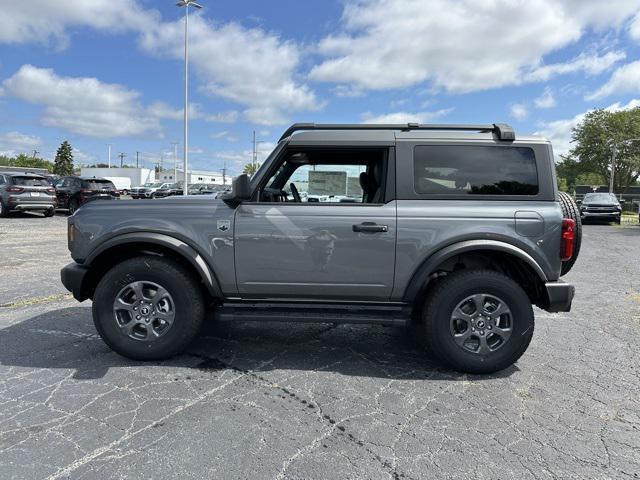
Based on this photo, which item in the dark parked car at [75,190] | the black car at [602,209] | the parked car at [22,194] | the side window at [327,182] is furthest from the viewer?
the black car at [602,209]

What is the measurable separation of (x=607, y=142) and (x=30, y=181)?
175 ft

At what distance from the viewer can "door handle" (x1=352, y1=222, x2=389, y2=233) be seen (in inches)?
139

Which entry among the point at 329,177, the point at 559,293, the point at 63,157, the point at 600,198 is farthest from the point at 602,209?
the point at 63,157

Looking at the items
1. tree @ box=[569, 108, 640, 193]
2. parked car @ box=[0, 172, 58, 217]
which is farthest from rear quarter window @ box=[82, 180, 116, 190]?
tree @ box=[569, 108, 640, 193]

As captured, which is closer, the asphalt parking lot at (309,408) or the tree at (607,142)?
the asphalt parking lot at (309,408)

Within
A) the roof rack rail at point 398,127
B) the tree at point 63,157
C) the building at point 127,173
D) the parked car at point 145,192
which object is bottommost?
the roof rack rail at point 398,127

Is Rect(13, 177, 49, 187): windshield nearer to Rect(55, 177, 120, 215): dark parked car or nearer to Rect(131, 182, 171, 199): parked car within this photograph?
Rect(55, 177, 120, 215): dark parked car

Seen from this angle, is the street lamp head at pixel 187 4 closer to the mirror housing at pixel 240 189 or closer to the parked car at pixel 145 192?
the parked car at pixel 145 192

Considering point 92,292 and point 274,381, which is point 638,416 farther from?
point 92,292

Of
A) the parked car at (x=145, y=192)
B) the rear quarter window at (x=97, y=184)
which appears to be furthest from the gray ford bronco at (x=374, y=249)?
the parked car at (x=145, y=192)

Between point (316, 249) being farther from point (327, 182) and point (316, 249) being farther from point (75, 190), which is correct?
point (75, 190)

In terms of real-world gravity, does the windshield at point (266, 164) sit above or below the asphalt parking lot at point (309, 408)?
above

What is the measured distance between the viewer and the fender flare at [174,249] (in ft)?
11.9

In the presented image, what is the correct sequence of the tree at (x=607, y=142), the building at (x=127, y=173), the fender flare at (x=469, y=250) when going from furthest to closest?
the building at (x=127, y=173), the tree at (x=607, y=142), the fender flare at (x=469, y=250)
